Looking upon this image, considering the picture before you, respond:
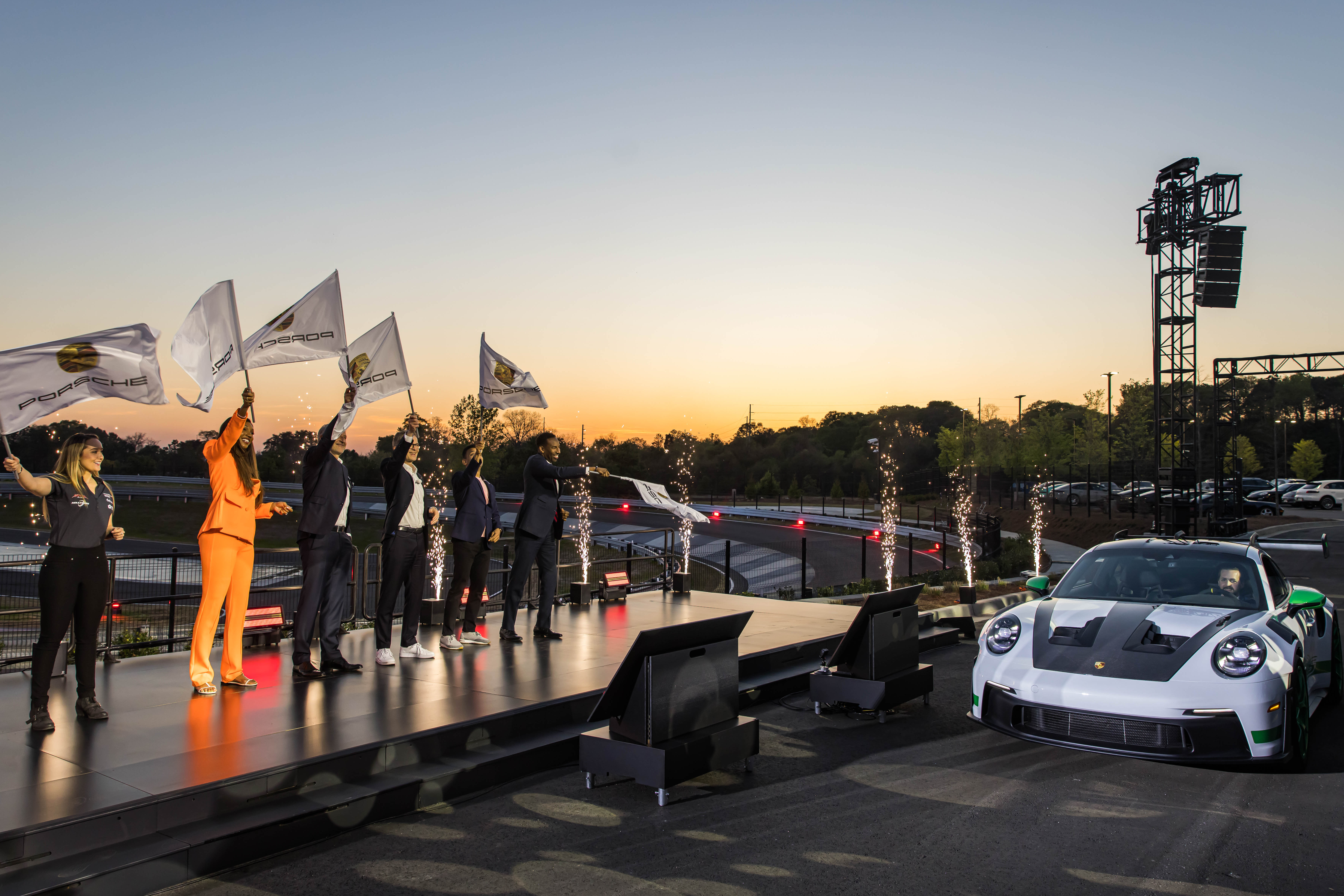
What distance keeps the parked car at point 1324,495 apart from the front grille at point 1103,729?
50.5 m

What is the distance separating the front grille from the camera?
472cm

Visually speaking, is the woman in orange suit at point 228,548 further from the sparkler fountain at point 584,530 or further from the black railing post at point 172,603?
the sparkler fountain at point 584,530

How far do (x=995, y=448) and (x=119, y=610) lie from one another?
68081 millimetres

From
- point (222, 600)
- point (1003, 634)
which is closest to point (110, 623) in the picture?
point (222, 600)

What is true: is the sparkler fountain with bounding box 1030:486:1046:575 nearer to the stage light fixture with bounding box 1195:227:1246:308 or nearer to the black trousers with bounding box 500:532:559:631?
the stage light fixture with bounding box 1195:227:1246:308

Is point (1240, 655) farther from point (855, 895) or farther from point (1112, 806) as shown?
point (855, 895)

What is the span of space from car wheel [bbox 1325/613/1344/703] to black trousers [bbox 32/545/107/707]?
871cm

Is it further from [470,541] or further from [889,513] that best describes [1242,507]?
[470,541]

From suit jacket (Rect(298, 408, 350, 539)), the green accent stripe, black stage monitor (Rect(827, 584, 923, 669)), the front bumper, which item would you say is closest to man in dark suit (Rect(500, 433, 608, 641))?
suit jacket (Rect(298, 408, 350, 539))

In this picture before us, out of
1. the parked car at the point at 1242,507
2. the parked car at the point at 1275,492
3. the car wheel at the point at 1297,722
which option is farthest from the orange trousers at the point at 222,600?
the parked car at the point at 1275,492

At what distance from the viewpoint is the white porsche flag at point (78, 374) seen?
525 cm

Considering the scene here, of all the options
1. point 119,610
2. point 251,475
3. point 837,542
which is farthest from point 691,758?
point 837,542

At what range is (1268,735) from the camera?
4711mm

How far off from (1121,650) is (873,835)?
2.09 meters
